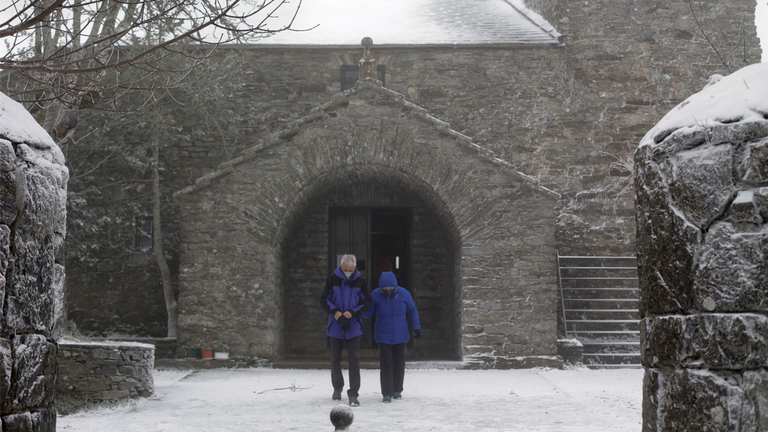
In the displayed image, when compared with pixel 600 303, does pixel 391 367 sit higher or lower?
lower

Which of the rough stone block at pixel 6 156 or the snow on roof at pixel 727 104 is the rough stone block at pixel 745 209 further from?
the rough stone block at pixel 6 156

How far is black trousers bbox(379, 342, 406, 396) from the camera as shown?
7.73 metres

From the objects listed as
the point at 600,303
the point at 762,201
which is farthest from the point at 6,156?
the point at 600,303

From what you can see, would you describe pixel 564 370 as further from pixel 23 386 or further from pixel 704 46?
pixel 23 386

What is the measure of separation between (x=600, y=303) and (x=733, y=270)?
11.3 meters

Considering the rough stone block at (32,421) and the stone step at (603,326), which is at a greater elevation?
the rough stone block at (32,421)

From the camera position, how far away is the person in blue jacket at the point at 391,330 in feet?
25.6

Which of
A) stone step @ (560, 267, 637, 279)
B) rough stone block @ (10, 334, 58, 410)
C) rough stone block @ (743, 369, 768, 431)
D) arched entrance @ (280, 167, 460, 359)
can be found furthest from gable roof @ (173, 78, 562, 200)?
rough stone block @ (743, 369, 768, 431)

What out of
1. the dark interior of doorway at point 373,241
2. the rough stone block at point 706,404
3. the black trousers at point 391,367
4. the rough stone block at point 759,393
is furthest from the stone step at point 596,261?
the rough stone block at point 759,393

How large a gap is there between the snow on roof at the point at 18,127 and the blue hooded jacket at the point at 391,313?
5.56 metres

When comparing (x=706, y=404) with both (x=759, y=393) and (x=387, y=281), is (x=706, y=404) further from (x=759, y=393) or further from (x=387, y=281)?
(x=387, y=281)

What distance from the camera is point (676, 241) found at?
2393 millimetres

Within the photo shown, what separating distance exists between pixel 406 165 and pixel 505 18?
21.1ft

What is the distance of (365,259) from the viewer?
513 inches
